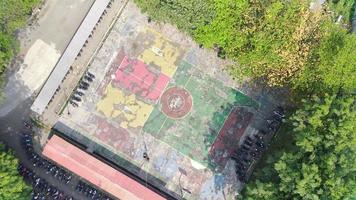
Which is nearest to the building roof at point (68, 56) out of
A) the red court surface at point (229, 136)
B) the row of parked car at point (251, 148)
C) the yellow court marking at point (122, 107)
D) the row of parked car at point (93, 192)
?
the yellow court marking at point (122, 107)

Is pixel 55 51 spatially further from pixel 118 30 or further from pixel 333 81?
pixel 333 81

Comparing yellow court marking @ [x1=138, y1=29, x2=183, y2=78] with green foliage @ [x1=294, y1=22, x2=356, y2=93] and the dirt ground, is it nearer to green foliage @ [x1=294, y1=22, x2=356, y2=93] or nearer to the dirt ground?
the dirt ground

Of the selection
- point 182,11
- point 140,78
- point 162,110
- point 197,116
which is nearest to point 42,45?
point 140,78

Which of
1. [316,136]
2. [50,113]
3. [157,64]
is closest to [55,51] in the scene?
[50,113]

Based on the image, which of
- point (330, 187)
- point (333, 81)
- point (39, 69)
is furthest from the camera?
point (39, 69)

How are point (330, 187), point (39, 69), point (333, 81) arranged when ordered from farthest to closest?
point (39, 69) < point (333, 81) < point (330, 187)

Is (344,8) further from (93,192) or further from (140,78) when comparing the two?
(93,192)
